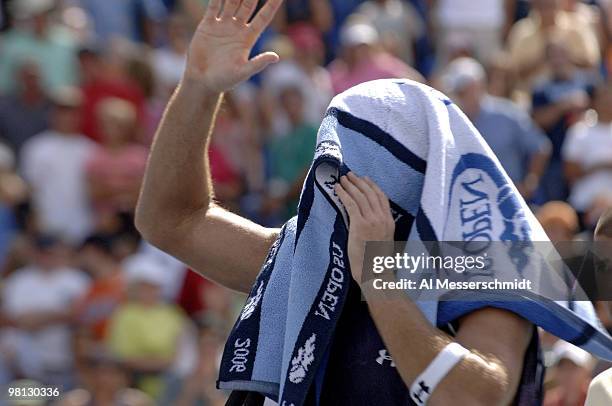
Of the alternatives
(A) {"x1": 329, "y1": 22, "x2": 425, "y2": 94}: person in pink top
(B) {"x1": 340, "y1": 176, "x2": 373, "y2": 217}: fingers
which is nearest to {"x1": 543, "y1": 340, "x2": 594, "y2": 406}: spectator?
(B) {"x1": 340, "y1": 176, "x2": 373, "y2": 217}: fingers

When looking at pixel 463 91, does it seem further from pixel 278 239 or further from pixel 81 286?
pixel 278 239

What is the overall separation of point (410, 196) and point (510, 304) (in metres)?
0.35

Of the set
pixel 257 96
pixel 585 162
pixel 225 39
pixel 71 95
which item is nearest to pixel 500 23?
pixel 257 96

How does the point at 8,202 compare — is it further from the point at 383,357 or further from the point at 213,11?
the point at 383,357

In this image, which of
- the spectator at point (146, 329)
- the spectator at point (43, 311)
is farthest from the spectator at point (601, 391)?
the spectator at point (43, 311)

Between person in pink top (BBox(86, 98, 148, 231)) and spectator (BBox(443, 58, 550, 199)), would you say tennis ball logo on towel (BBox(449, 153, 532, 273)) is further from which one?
person in pink top (BBox(86, 98, 148, 231))

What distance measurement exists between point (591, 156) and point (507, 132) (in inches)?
24.2

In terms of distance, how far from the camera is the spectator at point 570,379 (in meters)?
5.14

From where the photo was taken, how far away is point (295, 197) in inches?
395

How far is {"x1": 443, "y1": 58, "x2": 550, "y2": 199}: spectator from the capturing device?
970 centimetres

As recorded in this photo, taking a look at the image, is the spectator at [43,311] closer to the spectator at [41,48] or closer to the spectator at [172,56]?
the spectator at [41,48]

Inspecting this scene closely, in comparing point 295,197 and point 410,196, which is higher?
point 410,196

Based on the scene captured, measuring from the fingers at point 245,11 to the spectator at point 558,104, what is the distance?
22.8 feet

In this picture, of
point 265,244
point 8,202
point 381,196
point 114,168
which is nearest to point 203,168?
point 265,244
